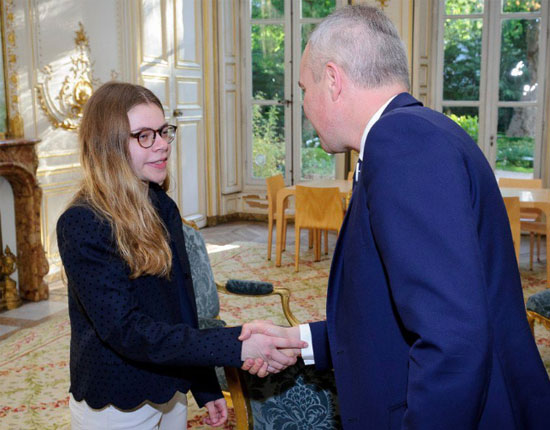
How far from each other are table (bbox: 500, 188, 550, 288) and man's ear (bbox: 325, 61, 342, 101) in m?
4.43

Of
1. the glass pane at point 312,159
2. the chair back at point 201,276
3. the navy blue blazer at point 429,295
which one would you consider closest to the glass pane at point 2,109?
the chair back at point 201,276

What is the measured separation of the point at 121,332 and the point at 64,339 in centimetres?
309

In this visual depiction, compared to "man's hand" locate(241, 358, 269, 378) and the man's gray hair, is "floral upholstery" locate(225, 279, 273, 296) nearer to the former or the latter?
"man's hand" locate(241, 358, 269, 378)

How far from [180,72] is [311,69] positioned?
6.57 m

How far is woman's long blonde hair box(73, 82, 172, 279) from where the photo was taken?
5.04 ft

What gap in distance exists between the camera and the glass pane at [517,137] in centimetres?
760

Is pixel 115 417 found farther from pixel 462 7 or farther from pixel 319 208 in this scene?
pixel 462 7

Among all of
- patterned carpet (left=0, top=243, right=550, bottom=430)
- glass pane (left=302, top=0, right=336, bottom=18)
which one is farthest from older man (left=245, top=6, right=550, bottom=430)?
glass pane (left=302, top=0, right=336, bottom=18)

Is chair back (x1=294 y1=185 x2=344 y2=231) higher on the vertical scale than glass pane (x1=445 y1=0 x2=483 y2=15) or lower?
lower

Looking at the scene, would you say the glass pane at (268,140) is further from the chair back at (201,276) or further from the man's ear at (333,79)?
the man's ear at (333,79)

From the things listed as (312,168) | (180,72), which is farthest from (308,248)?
(180,72)

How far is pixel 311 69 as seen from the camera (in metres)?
1.25

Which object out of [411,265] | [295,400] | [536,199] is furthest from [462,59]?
[411,265]

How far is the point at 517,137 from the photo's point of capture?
767cm
